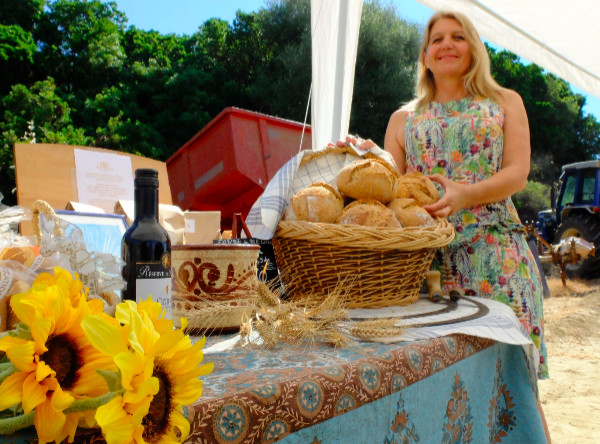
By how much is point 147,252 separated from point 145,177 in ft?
0.37

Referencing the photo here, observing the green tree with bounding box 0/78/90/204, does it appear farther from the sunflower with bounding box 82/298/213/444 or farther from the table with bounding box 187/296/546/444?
the sunflower with bounding box 82/298/213/444

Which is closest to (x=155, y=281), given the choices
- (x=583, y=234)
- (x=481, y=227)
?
(x=481, y=227)

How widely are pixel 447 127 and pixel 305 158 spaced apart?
0.55 metres

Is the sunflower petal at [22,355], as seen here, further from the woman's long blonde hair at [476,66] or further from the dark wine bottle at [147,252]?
the woman's long blonde hair at [476,66]

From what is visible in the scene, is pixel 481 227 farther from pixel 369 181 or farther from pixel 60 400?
pixel 60 400

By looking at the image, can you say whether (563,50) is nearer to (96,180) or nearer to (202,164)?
(202,164)

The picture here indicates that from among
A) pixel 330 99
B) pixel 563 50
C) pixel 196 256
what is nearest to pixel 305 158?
pixel 196 256

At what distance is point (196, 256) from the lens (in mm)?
777

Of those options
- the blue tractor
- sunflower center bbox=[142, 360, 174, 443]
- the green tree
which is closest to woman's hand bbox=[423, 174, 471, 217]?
sunflower center bbox=[142, 360, 174, 443]

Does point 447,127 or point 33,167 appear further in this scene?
point 447,127

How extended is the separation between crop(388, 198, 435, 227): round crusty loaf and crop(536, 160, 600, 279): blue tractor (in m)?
7.56

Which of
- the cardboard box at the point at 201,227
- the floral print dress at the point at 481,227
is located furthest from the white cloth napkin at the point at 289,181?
the floral print dress at the point at 481,227

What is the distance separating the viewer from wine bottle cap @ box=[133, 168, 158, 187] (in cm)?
69

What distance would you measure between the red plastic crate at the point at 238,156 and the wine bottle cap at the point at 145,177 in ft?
10.2
